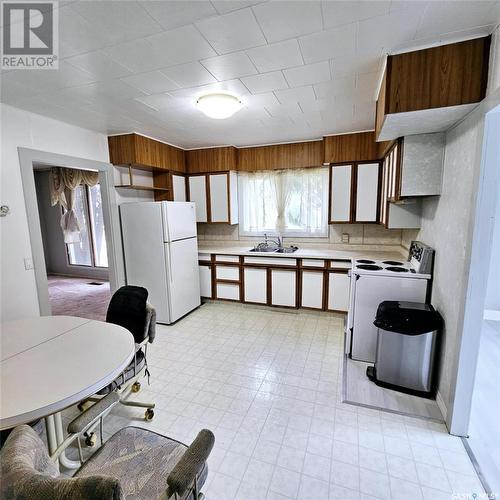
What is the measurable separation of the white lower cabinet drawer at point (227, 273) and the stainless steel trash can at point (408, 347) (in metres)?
2.21

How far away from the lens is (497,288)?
13.1ft

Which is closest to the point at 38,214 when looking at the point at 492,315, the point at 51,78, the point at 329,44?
the point at 51,78

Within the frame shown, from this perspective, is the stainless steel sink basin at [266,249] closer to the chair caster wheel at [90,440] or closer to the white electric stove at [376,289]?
the white electric stove at [376,289]

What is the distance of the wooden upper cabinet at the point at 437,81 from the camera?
5.00 ft

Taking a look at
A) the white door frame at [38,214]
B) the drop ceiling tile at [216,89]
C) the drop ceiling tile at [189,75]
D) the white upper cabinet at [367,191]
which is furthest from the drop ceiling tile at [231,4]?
the white upper cabinet at [367,191]

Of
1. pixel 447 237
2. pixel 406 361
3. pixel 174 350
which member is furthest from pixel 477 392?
pixel 174 350

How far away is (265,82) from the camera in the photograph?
207 centimetres

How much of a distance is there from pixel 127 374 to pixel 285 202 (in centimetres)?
326

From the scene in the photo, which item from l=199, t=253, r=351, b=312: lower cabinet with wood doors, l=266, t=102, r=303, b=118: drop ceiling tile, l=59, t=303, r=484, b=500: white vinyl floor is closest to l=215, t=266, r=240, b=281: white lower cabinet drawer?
l=199, t=253, r=351, b=312: lower cabinet with wood doors

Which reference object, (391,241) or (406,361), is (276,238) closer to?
(391,241)

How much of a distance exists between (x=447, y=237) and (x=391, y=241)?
189 centimetres

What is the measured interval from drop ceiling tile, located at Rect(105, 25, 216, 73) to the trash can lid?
2.31 metres

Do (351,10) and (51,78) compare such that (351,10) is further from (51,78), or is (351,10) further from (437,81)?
(51,78)

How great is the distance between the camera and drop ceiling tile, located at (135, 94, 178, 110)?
229 centimetres
